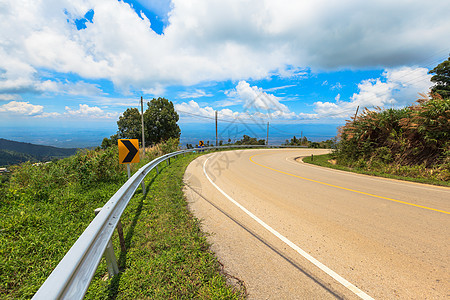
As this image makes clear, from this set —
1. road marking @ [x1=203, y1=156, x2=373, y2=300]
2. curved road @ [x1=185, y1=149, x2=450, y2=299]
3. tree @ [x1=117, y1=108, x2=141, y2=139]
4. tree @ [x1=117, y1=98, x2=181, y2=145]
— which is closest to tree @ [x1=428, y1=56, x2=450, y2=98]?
curved road @ [x1=185, y1=149, x2=450, y2=299]

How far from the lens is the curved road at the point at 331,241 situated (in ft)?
8.20

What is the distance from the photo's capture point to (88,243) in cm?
189

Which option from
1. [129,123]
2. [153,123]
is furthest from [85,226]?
[129,123]

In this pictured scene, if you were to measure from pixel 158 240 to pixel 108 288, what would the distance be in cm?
108

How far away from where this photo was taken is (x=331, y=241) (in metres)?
3.53

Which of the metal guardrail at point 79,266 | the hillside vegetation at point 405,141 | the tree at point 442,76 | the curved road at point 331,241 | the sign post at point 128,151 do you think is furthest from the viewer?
the tree at point 442,76

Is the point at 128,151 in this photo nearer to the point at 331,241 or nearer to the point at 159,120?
the point at 331,241

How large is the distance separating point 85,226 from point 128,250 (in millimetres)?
1492

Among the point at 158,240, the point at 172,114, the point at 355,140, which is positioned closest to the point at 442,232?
the point at 158,240

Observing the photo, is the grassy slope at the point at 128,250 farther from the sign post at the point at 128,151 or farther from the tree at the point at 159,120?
the tree at the point at 159,120

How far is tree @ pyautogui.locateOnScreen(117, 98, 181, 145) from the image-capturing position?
3569 cm

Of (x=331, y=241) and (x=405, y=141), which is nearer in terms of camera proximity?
(x=331, y=241)

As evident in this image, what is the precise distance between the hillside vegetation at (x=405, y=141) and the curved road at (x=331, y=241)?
421cm

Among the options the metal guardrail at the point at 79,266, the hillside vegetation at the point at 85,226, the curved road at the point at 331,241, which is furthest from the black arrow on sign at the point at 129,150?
the metal guardrail at the point at 79,266
